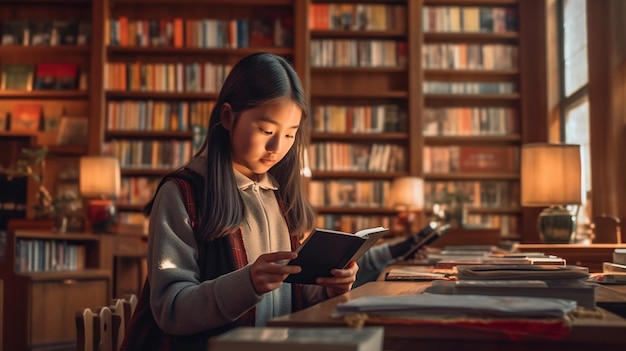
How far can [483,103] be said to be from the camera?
7.40m

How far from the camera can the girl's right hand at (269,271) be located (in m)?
1.41

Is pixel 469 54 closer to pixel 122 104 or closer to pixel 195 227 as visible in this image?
pixel 122 104

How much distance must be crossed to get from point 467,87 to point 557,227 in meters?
3.71

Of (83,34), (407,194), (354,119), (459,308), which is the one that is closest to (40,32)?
(83,34)

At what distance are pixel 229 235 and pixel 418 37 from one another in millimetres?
5676

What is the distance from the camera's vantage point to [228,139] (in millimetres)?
1856

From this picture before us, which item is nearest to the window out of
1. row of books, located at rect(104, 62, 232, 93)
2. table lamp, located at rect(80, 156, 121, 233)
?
row of books, located at rect(104, 62, 232, 93)

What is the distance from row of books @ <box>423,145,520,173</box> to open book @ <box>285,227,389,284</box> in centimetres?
560

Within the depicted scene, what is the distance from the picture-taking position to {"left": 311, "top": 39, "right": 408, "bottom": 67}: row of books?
722cm

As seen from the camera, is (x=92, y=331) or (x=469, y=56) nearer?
(x=92, y=331)

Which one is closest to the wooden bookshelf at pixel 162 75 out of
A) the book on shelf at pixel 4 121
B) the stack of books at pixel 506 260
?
the book on shelf at pixel 4 121

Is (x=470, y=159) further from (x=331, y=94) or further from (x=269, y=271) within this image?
(x=269, y=271)

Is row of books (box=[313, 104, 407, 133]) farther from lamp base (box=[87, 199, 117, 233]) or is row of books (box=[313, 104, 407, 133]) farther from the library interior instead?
lamp base (box=[87, 199, 117, 233])

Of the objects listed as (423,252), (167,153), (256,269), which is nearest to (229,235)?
(256,269)
